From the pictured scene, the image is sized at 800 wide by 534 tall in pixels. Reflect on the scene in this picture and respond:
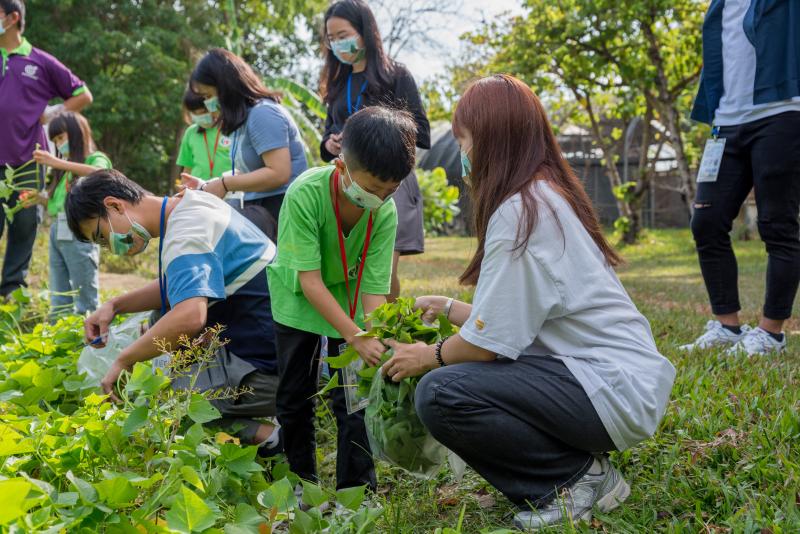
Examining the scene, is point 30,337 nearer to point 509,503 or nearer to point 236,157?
point 236,157

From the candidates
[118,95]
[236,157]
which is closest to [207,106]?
[236,157]

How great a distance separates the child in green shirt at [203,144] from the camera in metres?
3.96

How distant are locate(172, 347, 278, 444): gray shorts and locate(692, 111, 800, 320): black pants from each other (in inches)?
86.0

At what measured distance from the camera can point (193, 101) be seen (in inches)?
154

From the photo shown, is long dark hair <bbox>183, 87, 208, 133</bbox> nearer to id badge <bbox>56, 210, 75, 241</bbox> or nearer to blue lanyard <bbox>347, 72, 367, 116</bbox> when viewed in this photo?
blue lanyard <bbox>347, 72, 367, 116</bbox>

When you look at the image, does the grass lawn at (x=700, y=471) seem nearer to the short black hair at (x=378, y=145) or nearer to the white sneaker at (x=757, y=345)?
the white sneaker at (x=757, y=345)

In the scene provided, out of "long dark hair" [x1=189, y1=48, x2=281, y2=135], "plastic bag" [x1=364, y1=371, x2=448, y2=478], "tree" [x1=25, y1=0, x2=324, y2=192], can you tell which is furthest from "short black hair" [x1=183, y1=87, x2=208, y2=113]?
"tree" [x1=25, y1=0, x2=324, y2=192]

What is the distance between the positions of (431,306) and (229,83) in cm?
180

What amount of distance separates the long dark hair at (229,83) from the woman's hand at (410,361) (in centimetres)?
193

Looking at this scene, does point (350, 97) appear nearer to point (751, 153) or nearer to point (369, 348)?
point (369, 348)

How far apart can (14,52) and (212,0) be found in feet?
61.8

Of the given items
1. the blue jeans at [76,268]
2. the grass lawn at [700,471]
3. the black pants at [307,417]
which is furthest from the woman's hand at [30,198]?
the black pants at [307,417]

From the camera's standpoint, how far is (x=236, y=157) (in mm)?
3818

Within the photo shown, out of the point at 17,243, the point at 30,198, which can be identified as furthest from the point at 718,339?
the point at 17,243
